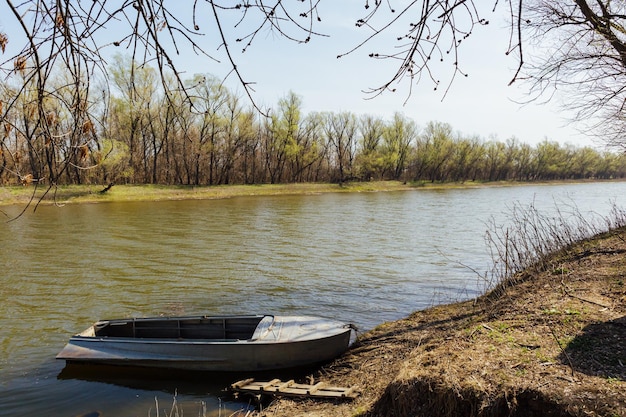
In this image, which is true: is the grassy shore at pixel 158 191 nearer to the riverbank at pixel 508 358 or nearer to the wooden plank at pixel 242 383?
the wooden plank at pixel 242 383

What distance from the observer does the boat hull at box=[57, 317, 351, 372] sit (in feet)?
26.6

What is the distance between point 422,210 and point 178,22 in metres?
36.5

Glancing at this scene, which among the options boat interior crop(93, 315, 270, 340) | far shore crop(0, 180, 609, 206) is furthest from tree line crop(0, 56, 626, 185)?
boat interior crop(93, 315, 270, 340)

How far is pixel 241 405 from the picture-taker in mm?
7160

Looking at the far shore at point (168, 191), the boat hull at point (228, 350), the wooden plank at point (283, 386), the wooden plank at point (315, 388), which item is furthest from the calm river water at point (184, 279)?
the far shore at point (168, 191)

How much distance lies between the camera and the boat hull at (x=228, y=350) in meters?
8.11

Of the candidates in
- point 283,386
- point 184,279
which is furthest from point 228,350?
point 184,279

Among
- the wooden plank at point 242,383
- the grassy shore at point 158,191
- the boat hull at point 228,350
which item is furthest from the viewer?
the grassy shore at point 158,191

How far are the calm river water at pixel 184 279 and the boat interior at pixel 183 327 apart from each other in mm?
1026

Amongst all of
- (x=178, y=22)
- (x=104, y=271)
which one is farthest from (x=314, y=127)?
(x=178, y=22)

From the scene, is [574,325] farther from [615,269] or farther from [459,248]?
[459,248]

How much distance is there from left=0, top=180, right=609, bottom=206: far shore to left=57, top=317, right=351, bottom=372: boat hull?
20.6m

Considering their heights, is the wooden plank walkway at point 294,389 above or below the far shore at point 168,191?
below

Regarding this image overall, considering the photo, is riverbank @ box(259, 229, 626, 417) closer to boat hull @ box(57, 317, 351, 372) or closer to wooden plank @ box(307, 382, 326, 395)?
wooden plank @ box(307, 382, 326, 395)
